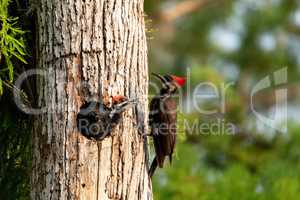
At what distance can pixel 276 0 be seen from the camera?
1214 cm

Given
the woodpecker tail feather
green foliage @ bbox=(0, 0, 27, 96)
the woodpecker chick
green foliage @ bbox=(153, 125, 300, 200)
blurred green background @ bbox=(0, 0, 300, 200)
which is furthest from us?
green foliage @ bbox=(153, 125, 300, 200)

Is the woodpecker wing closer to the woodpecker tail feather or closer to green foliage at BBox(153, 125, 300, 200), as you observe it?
the woodpecker tail feather

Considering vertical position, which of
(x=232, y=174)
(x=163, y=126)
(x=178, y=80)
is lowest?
(x=232, y=174)

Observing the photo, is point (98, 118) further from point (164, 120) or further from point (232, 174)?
point (232, 174)

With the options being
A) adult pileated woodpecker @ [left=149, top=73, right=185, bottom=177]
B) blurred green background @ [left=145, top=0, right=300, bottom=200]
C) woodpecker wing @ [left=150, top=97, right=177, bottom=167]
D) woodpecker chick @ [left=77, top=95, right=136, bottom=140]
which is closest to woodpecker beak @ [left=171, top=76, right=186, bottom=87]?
adult pileated woodpecker @ [left=149, top=73, right=185, bottom=177]

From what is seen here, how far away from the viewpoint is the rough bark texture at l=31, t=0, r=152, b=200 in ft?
12.4

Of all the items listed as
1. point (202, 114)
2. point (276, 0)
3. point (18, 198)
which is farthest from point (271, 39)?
point (18, 198)

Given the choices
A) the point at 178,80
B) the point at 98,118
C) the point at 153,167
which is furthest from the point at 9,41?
the point at 178,80

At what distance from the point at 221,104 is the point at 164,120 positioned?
10.1 ft

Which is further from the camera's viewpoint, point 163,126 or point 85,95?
point 163,126

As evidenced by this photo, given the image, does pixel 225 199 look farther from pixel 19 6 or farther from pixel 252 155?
pixel 19 6

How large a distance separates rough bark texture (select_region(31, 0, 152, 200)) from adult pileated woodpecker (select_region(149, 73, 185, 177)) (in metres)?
0.49

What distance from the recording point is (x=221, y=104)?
25.0 feet

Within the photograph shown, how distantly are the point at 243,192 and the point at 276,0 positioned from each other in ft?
18.5
